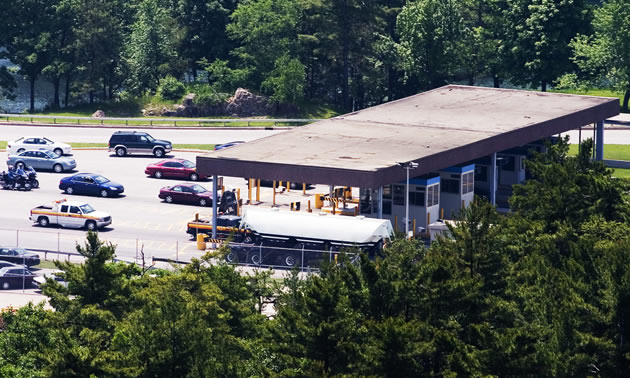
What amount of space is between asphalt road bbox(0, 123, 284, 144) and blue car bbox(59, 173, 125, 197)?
22.4m

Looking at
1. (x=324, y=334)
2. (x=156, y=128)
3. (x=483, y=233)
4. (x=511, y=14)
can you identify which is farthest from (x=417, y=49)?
(x=324, y=334)

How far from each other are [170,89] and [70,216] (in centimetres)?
4951

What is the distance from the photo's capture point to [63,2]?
420 feet

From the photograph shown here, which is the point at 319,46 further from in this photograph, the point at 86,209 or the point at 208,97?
the point at 86,209

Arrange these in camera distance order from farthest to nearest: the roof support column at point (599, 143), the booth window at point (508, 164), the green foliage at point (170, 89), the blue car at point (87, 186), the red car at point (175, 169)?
the green foliage at point (170, 89) < the roof support column at point (599, 143) < the red car at point (175, 169) < the booth window at point (508, 164) < the blue car at point (87, 186)

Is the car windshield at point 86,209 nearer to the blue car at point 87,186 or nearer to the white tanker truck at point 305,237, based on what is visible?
the blue car at point 87,186

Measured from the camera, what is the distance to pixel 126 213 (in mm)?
83625

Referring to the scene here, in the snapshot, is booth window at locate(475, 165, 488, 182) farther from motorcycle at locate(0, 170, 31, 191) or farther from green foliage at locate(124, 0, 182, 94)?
green foliage at locate(124, 0, 182, 94)

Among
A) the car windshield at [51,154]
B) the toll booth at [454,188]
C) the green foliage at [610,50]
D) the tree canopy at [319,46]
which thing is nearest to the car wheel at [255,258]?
the toll booth at [454,188]

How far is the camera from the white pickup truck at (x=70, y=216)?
258 feet

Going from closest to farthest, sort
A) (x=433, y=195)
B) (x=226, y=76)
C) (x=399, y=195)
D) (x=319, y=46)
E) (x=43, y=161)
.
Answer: (x=399, y=195) < (x=433, y=195) < (x=43, y=161) < (x=226, y=76) < (x=319, y=46)

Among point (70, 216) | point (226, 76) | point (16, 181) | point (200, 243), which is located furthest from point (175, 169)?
point (226, 76)

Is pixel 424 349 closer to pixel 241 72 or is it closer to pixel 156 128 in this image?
pixel 156 128

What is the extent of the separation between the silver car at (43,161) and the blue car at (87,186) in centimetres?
790
